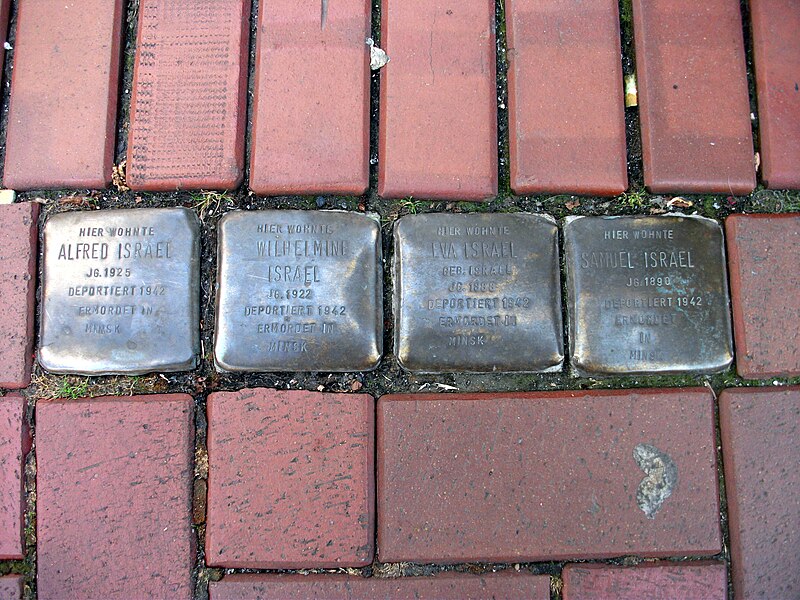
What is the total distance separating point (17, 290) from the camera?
3.43 ft

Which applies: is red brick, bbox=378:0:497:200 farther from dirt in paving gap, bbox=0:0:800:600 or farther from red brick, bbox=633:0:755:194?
red brick, bbox=633:0:755:194

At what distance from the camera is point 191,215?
3.40ft

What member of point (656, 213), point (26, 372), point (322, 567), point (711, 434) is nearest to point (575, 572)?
point (711, 434)

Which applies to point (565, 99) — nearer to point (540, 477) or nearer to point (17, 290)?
point (540, 477)

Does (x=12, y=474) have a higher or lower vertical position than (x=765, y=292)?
lower

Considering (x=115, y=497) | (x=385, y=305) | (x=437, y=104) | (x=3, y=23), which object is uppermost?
A: (x=3, y=23)

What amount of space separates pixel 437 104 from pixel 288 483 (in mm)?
767

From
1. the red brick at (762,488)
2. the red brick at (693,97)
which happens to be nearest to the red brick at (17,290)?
the red brick at (693,97)

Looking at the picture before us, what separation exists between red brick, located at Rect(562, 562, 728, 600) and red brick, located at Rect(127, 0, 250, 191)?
0.99 metres

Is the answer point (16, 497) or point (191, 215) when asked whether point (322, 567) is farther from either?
point (191, 215)

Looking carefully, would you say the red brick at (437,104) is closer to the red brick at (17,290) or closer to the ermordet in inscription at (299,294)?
the ermordet in inscription at (299,294)

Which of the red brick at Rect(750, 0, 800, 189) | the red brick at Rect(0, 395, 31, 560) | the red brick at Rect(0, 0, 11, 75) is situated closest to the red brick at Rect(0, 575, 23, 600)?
the red brick at Rect(0, 395, 31, 560)

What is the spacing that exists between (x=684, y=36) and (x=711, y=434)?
0.77 meters

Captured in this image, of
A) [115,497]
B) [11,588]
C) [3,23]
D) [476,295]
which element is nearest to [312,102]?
[476,295]
